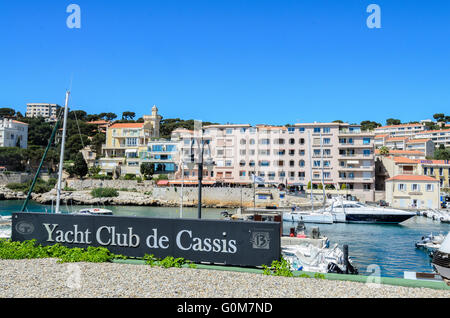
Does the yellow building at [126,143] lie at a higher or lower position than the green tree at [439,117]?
lower

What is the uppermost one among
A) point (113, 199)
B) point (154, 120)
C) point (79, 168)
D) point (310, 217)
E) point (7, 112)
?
point (7, 112)

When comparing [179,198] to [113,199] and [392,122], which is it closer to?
[113,199]

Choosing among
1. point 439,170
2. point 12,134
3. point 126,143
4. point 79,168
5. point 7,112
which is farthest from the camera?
point 7,112

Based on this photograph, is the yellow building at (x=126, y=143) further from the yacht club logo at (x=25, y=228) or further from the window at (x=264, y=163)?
the yacht club logo at (x=25, y=228)

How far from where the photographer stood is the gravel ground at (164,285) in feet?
29.0

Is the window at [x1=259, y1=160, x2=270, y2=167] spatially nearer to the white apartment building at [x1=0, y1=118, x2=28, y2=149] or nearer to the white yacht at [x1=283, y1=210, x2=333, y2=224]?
the white yacht at [x1=283, y1=210, x2=333, y2=224]

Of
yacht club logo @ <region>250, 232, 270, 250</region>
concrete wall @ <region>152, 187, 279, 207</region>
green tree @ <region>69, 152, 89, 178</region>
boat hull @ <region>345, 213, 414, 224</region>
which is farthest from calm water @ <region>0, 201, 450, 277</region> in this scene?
green tree @ <region>69, 152, 89, 178</region>

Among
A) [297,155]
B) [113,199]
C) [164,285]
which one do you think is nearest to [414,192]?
[297,155]

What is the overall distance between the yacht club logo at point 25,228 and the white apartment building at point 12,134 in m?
106

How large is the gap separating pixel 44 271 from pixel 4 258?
2682 mm

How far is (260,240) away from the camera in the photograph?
11562 millimetres

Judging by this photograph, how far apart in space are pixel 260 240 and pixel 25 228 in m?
7.96

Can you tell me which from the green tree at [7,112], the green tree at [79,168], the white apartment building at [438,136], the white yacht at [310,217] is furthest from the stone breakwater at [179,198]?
the green tree at [7,112]
